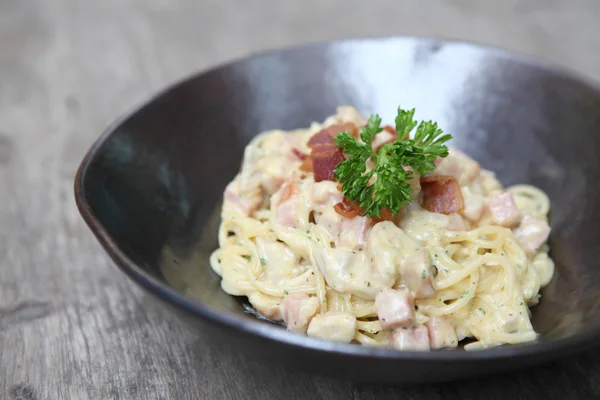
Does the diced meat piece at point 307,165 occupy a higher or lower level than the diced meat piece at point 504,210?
lower

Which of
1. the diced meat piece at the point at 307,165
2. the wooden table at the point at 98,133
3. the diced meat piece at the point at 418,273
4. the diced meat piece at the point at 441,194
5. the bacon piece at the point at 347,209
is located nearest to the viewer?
the diced meat piece at the point at 418,273

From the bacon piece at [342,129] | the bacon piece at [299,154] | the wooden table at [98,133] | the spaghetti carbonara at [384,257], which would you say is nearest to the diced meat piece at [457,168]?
the spaghetti carbonara at [384,257]

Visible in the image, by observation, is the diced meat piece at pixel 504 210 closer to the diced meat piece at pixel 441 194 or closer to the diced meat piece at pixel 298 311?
the diced meat piece at pixel 441 194

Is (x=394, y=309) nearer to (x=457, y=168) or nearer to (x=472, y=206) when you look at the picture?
(x=472, y=206)

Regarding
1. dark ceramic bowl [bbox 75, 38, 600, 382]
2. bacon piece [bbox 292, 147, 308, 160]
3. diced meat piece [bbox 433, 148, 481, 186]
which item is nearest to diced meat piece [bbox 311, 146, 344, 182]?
bacon piece [bbox 292, 147, 308, 160]

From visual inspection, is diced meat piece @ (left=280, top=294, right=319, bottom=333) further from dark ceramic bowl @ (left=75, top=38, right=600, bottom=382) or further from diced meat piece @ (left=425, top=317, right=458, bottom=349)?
diced meat piece @ (left=425, top=317, right=458, bottom=349)

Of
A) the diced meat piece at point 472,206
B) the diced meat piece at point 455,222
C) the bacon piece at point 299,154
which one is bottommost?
the bacon piece at point 299,154
